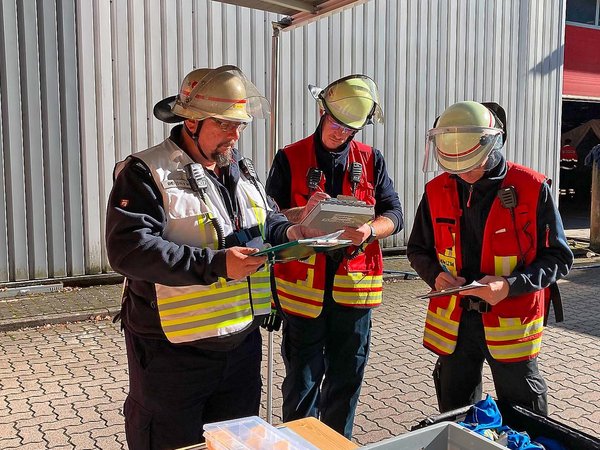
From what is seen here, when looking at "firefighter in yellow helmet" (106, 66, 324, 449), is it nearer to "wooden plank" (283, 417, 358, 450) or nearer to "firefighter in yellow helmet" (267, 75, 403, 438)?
"wooden plank" (283, 417, 358, 450)

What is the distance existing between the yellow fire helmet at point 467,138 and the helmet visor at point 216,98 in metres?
0.86

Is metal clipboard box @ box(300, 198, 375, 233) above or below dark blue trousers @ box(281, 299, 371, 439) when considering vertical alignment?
above

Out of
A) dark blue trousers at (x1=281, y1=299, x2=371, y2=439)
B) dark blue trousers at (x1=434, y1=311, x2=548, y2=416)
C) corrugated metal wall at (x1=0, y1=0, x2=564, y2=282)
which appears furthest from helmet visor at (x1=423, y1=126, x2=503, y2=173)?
corrugated metal wall at (x1=0, y1=0, x2=564, y2=282)

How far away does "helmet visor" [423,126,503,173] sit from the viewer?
2570 mm

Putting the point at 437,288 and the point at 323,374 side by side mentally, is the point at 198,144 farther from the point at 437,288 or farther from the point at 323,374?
the point at 323,374

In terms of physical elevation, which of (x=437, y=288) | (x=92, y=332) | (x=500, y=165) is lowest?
(x=92, y=332)

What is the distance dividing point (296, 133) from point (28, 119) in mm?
3524

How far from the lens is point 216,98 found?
227 centimetres

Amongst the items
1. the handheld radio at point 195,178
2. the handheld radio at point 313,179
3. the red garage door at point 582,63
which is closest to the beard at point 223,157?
the handheld radio at point 195,178

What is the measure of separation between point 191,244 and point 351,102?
1296 millimetres

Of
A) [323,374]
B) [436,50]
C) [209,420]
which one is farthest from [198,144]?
[436,50]

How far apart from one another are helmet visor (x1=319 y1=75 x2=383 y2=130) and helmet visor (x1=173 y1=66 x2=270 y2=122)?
2.87ft

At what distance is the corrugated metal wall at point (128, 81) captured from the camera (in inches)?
282

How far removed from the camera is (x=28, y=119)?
718cm
